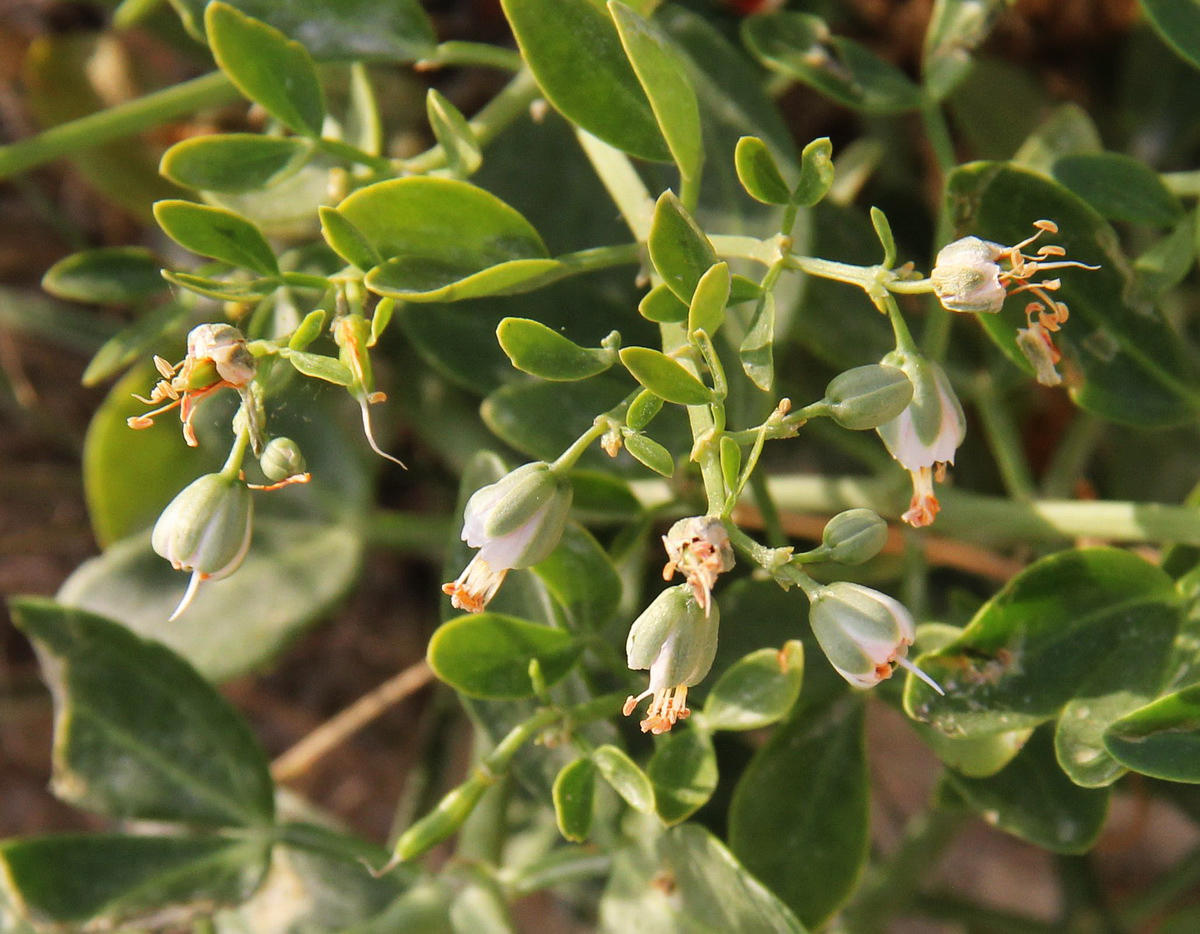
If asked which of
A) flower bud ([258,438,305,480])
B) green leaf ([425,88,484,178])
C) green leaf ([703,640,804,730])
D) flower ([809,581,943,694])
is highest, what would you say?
green leaf ([425,88,484,178])

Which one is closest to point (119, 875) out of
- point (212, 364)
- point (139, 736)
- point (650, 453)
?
point (139, 736)

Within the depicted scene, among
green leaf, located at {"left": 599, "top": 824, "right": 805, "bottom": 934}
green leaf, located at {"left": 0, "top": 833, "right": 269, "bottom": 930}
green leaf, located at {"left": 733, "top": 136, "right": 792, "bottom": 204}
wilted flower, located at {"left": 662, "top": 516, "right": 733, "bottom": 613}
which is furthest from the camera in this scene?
green leaf, located at {"left": 0, "top": 833, "right": 269, "bottom": 930}

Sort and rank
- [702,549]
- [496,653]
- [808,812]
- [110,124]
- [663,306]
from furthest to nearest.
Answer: [110,124] < [808,812] < [496,653] < [663,306] < [702,549]

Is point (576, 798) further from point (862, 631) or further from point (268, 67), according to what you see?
point (268, 67)

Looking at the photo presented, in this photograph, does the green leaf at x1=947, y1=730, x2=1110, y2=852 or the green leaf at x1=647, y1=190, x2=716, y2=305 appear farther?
the green leaf at x1=947, y1=730, x2=1110, y2=852

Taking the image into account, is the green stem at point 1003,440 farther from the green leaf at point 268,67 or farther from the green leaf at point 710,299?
the green leaf at point 268,67

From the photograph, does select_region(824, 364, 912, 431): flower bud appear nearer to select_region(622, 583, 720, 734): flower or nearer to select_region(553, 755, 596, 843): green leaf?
select_region(622, 583, 720, 734): flower

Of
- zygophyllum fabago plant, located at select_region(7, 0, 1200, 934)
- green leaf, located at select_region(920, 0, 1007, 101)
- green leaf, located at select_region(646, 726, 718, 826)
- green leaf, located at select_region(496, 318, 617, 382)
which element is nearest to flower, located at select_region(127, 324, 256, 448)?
zygophyllum fabago plant, located at select_region(7, 0, 1200, 934)

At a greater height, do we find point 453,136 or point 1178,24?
point 453,136

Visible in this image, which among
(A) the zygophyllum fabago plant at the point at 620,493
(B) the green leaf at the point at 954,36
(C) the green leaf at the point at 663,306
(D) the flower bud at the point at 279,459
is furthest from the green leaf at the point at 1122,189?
(D) the flower bud at the point at 279,459
